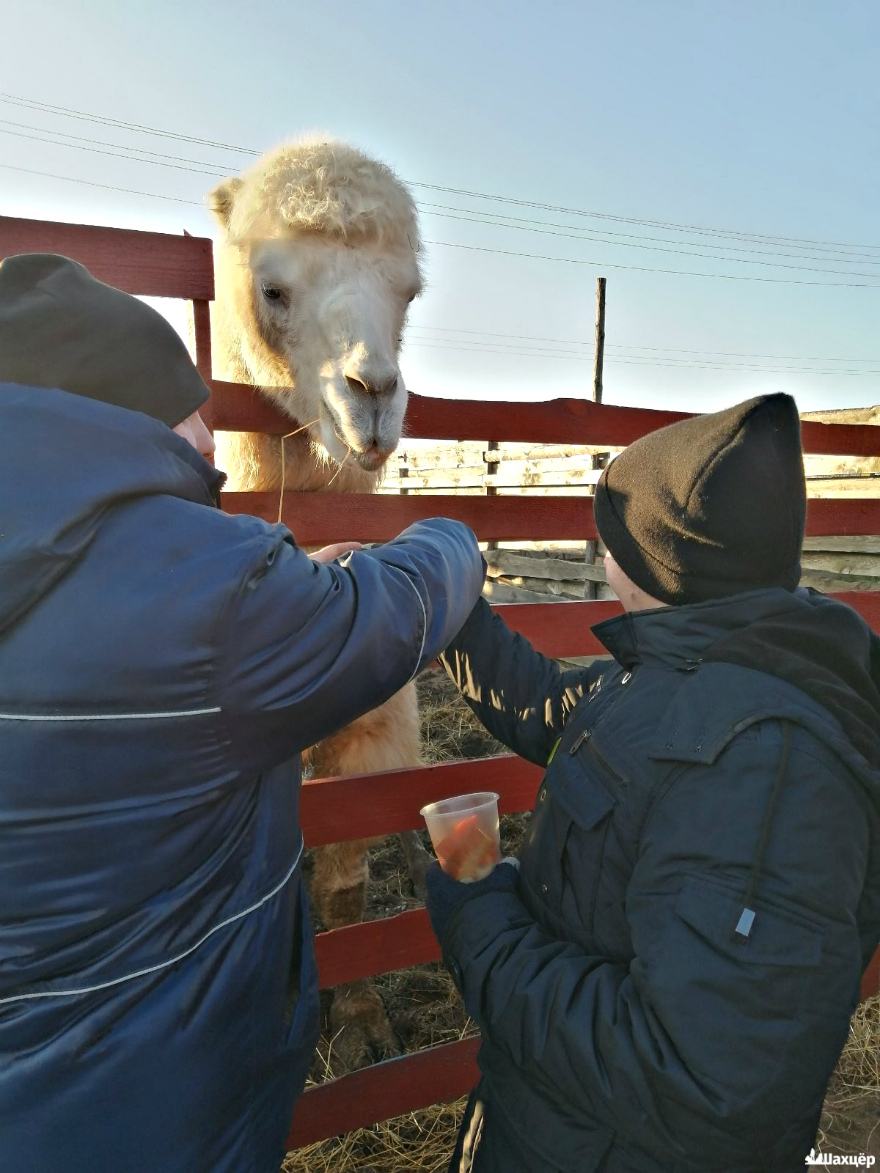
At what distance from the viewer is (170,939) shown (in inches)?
42.7

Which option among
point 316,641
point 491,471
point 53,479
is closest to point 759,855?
point 316,641

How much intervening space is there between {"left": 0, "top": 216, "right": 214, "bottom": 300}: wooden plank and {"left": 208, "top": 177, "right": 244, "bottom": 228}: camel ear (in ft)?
5.92

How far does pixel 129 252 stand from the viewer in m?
1.66

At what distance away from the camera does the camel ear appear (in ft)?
10.7

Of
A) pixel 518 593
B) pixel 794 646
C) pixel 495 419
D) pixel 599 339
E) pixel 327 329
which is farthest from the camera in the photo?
pixel 599 339

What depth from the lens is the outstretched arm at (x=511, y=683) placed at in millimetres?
1794

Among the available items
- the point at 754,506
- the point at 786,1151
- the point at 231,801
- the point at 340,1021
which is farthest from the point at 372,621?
the point at 340,1021

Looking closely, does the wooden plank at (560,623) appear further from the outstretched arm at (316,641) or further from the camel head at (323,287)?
the outstretched arm at (316,641)

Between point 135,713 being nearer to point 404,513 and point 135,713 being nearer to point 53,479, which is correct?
point 53,479

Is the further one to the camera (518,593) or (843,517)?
(518,593)

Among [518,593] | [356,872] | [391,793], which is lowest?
[356,872]

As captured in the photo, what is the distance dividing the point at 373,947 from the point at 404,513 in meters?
1.40

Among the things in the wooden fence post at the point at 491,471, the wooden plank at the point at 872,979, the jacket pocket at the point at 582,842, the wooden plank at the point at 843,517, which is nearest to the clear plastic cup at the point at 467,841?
the jacket pocket at the point at 582,842

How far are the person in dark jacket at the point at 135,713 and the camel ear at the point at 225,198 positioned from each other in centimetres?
260
